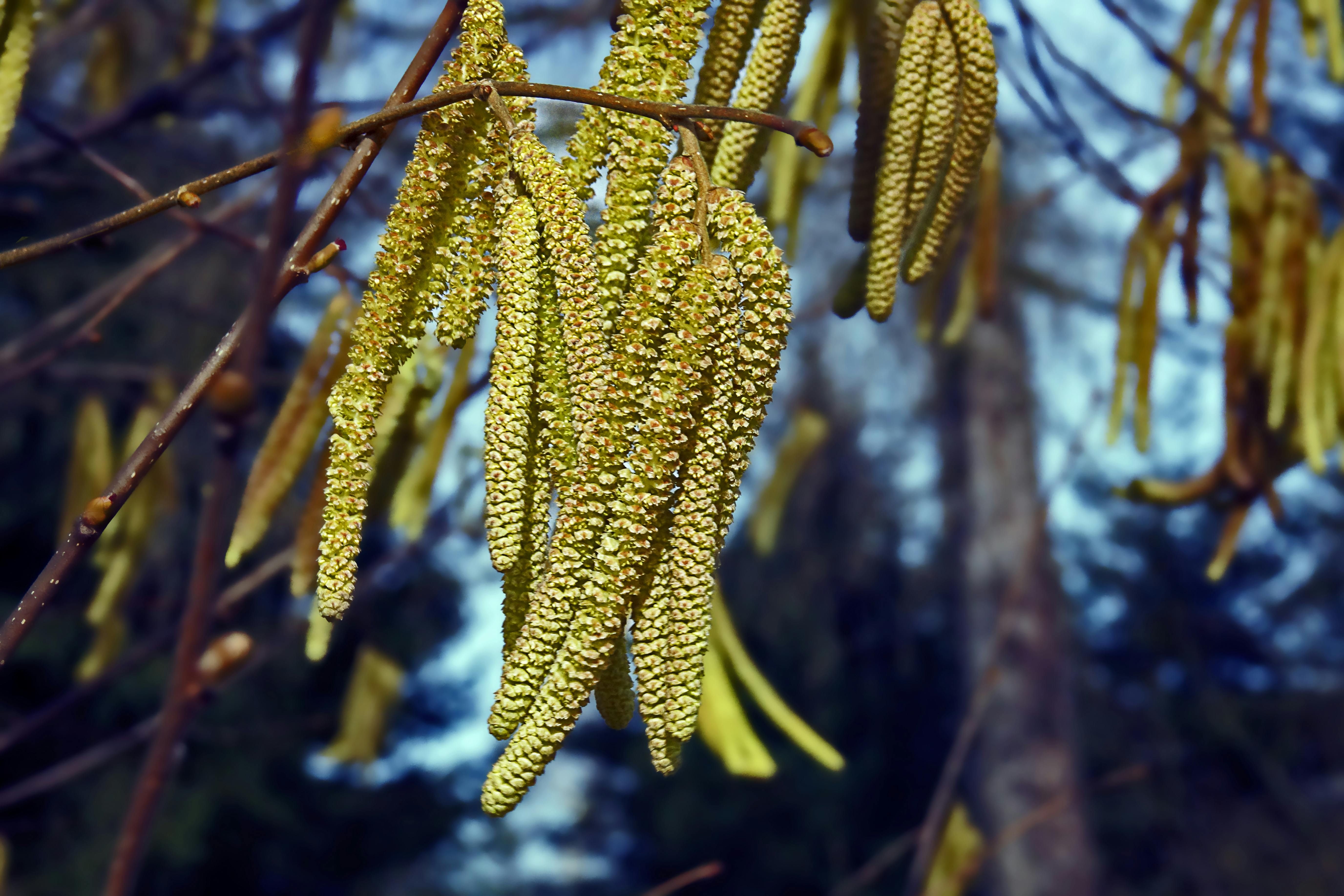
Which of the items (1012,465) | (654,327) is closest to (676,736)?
(654,327)

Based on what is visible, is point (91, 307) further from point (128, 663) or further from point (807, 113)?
point (807, 113)

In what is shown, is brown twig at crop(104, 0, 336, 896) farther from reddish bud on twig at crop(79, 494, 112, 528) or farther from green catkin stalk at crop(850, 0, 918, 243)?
green catkin stalk at crop(850, 0, 918, 243)

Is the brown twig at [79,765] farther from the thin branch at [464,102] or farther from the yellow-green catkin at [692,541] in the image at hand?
the yellow-green catkin at [692,541]

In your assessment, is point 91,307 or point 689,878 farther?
point 91,307

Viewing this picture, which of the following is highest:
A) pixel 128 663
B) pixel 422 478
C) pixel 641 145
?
pixel 641 145

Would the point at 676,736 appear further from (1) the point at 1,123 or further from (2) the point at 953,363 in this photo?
(2) the point at 953,363

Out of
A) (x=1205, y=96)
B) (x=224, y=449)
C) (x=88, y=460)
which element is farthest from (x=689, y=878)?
(x=1205, y=96)

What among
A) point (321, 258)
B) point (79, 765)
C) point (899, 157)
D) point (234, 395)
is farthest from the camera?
point (79, 765)
